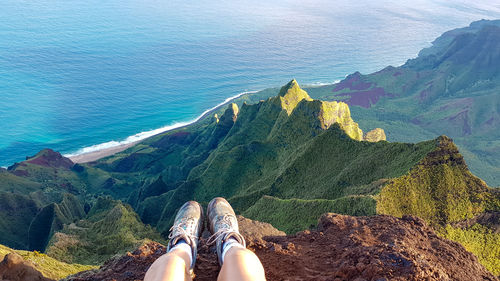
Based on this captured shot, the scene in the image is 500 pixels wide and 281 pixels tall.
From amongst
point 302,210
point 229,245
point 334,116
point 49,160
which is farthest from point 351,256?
point 49,160

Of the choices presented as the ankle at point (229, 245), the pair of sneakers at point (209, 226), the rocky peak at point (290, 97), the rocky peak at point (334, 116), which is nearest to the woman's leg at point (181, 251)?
the pair of sneakers at point (209, 226)

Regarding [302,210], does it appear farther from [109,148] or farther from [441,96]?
[441,96]

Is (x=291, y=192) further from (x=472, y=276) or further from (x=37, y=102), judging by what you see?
(x=37, y=102)

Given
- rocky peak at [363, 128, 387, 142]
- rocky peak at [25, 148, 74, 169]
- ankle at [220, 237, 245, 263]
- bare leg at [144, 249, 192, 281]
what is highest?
bare leg at [144, 249, 192, 281]

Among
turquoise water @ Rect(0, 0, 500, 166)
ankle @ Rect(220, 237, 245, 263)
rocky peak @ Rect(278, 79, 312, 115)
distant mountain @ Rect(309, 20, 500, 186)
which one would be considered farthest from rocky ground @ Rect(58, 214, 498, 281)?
turquoise water @ Rect(0, 0, 500, 166)

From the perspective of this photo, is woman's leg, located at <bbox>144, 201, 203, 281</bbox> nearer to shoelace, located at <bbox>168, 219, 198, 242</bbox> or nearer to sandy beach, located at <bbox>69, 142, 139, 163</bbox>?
shoelace, located at <bbox>168, 219, 198, 242</bbox>
